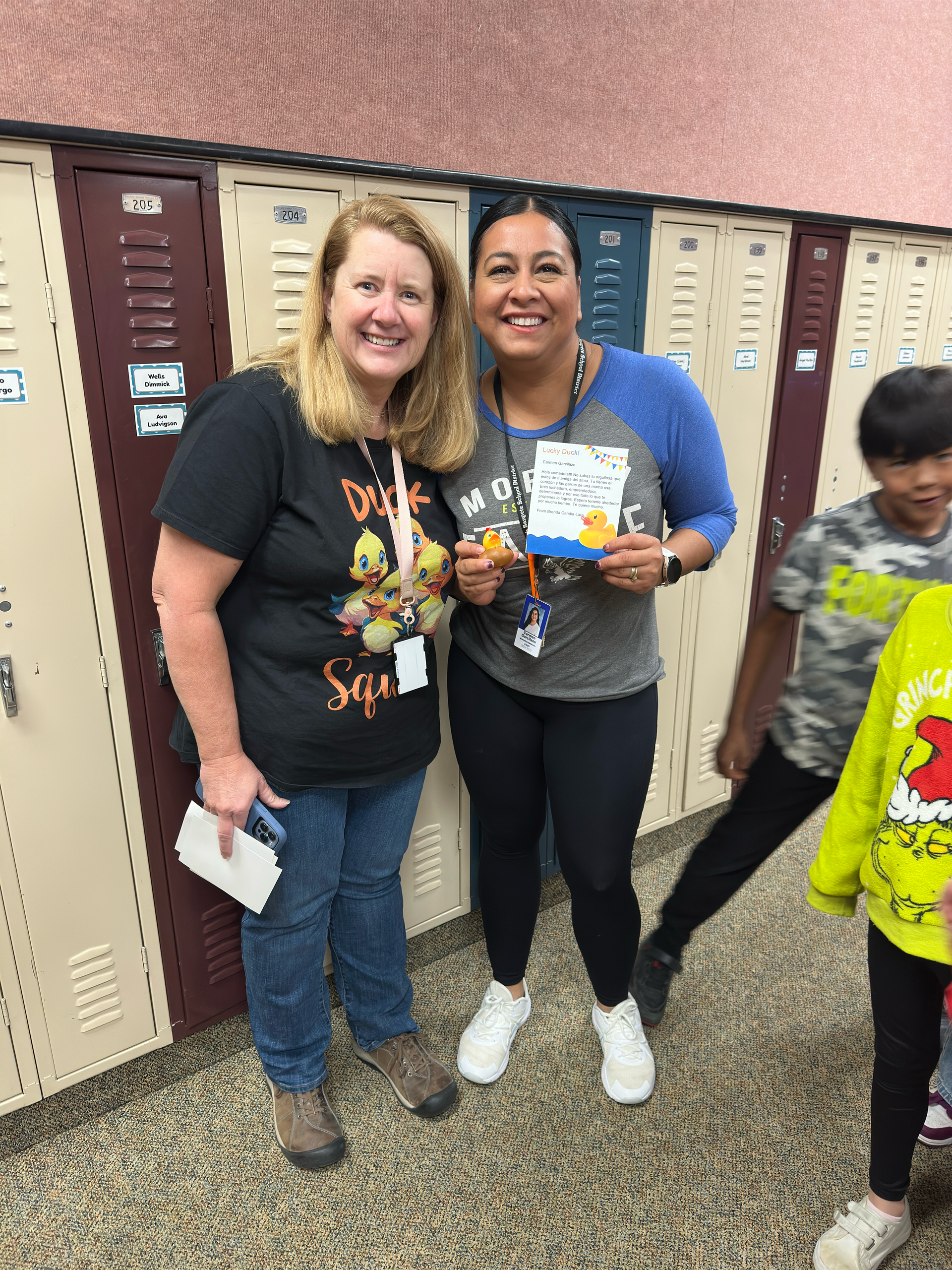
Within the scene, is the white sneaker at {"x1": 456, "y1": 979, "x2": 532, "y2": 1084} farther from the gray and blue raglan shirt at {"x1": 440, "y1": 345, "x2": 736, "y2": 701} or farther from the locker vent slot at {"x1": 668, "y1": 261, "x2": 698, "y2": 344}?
the locker vent slot at {"x1": 668, "y1": 261, "x2": 698, "y2": 344}

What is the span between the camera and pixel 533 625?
5.17 feet

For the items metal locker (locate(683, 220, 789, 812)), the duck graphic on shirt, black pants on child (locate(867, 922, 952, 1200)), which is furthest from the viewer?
metal locker (locate(683, 220, 789, 812))

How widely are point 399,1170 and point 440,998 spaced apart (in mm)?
495

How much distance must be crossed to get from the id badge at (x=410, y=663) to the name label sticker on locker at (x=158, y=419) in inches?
24.7

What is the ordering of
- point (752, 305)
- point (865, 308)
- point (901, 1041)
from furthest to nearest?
point (865, 308)
point (752, 305)
point (901, 1041)

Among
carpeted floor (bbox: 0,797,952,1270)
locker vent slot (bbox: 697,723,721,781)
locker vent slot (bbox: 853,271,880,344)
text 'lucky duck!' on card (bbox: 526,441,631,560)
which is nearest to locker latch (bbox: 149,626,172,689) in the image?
text 'lucky duck!' on card (bbox: 526,441,631,560)

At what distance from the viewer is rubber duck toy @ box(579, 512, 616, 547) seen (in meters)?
1.48

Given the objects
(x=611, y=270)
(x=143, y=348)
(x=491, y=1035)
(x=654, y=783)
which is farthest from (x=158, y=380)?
(x=654, y=783)

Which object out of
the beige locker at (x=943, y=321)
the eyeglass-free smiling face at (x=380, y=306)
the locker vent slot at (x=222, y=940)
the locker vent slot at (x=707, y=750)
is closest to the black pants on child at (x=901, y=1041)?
the eyeglass-free smiling face at (x=380, y=306)

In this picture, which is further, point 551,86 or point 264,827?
point 551,86

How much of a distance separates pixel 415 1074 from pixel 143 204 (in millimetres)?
1905

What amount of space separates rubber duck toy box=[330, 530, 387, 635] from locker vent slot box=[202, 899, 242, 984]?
0.93 meters

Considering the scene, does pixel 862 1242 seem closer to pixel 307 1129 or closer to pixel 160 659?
pixel 307 1129

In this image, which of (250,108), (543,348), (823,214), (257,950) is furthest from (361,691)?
(823,214)
